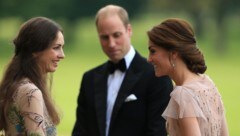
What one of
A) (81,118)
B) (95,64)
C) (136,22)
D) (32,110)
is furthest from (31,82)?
(136,22)

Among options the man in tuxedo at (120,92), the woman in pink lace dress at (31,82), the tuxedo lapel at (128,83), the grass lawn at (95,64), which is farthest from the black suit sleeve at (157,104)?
the grass lawn at (95,64)

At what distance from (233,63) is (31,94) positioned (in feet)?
114

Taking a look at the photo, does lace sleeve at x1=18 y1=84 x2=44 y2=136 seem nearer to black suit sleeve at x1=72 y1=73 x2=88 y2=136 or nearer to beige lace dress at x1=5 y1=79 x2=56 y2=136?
beige lace dress at x1=5 y1=79 x2=56 y2=136

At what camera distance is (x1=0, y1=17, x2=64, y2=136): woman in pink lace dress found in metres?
4.07

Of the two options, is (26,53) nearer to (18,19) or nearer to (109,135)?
(109,135)

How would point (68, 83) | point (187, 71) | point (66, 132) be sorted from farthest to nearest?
1. point (68, 83)
2. point (66, 132)
3. point (187, 71)

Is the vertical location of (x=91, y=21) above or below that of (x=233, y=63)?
above

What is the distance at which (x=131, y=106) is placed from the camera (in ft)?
18.0

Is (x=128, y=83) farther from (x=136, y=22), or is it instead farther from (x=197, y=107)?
(x=136, y=22)

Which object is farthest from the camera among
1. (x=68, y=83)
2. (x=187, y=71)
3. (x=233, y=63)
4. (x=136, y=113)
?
(x=233, y=63)

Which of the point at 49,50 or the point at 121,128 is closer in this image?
the point at 49,50

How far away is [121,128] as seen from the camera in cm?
549

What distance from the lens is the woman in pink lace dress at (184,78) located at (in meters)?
3.90

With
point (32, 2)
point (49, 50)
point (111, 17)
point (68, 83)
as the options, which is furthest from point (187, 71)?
point (32, 2)
